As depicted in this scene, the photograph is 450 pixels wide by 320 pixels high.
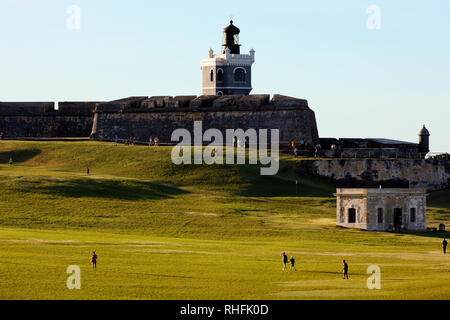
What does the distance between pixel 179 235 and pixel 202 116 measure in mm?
41022

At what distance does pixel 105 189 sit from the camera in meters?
69.1

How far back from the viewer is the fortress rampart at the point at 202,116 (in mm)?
90812

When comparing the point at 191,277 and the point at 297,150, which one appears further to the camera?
the point at 297,150

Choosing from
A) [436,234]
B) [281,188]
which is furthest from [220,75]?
[436,234]

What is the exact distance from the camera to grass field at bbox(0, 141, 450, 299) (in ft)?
114

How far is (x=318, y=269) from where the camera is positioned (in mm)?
40219

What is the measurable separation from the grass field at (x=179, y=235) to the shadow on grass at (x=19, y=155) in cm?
15

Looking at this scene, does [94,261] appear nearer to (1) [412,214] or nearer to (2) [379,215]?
(2) [379,215]

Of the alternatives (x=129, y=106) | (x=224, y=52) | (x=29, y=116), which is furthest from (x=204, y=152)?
(x=224, y=52)

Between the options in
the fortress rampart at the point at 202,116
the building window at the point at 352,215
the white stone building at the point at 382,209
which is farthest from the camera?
the fortress rampart at the point at 202,116

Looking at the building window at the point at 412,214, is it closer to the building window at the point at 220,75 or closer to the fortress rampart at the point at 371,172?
the fortress rampart at the point at 371,172

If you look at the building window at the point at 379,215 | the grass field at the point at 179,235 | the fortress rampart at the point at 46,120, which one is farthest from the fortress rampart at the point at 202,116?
the building window at the point at 379,215
